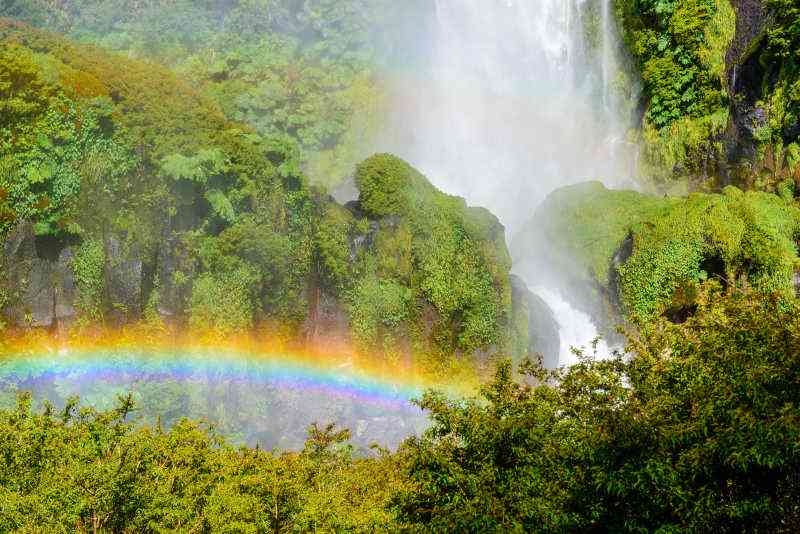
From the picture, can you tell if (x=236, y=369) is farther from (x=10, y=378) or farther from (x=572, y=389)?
(x=572, y=389)

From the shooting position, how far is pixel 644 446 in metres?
10.7

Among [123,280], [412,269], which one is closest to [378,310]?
[412,269]

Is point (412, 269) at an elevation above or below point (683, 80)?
below

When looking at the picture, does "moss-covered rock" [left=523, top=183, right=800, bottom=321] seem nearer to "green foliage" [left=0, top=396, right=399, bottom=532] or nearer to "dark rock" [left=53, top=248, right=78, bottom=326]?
"green foliage" [left=0, top=396, right=399, bottom=532]

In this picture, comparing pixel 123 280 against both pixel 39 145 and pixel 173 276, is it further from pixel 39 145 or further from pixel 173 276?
pixel 39 145

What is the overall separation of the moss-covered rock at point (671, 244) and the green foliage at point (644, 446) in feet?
36.6

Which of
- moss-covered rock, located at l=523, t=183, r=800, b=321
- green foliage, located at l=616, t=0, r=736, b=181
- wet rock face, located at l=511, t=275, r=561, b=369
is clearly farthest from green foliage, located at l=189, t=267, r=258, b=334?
green foliage, located at l=616, t=0, r=736, b=181

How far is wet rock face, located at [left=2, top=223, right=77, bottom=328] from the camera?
22453 millimetres

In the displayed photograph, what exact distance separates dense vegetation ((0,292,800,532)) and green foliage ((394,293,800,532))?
0.09 ft

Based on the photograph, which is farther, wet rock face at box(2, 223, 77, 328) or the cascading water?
the cascading water

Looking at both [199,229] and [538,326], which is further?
[538,326]

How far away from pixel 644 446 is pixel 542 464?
2.36 m

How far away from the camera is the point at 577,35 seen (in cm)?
4253

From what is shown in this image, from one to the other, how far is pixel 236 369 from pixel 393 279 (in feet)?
22.0
